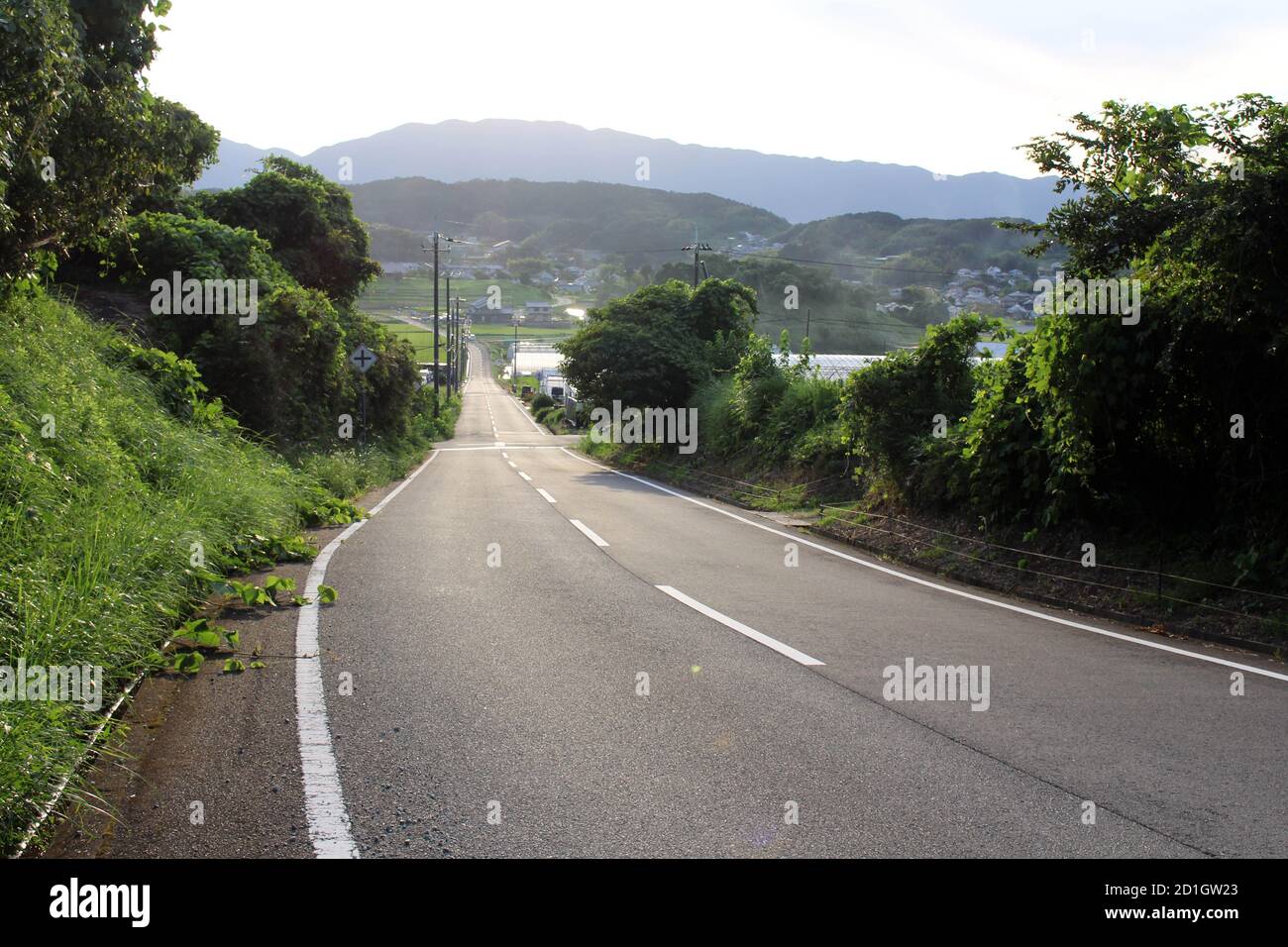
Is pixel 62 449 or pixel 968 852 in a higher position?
pixel 62 449

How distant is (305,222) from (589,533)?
18.6 meters

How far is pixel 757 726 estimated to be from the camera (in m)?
5.54

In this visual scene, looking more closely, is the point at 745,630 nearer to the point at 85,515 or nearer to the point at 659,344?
the point at 85,515

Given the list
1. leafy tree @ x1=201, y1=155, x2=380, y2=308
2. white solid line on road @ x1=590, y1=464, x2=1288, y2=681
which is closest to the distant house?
leafy tree @ x1=201, y1=155, x2=380, y2=308

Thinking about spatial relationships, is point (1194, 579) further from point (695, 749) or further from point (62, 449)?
point (62, 449)

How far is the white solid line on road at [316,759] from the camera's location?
3.90 metres

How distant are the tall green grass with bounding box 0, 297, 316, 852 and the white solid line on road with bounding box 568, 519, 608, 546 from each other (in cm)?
419

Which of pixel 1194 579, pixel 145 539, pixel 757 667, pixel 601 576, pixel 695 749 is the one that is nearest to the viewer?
pixel 695 749

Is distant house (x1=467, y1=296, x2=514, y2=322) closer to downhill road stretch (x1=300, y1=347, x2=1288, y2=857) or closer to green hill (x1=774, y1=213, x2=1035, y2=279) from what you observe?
green hill (x1=774, y1=213, x2=1035, y2=279)

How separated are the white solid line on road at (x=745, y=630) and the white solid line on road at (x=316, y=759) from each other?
3390mm

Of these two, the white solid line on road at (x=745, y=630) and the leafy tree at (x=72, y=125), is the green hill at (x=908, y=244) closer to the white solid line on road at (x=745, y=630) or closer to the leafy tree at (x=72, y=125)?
the leafy tree at (x=72, y=125)

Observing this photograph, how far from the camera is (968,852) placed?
12.8ft
